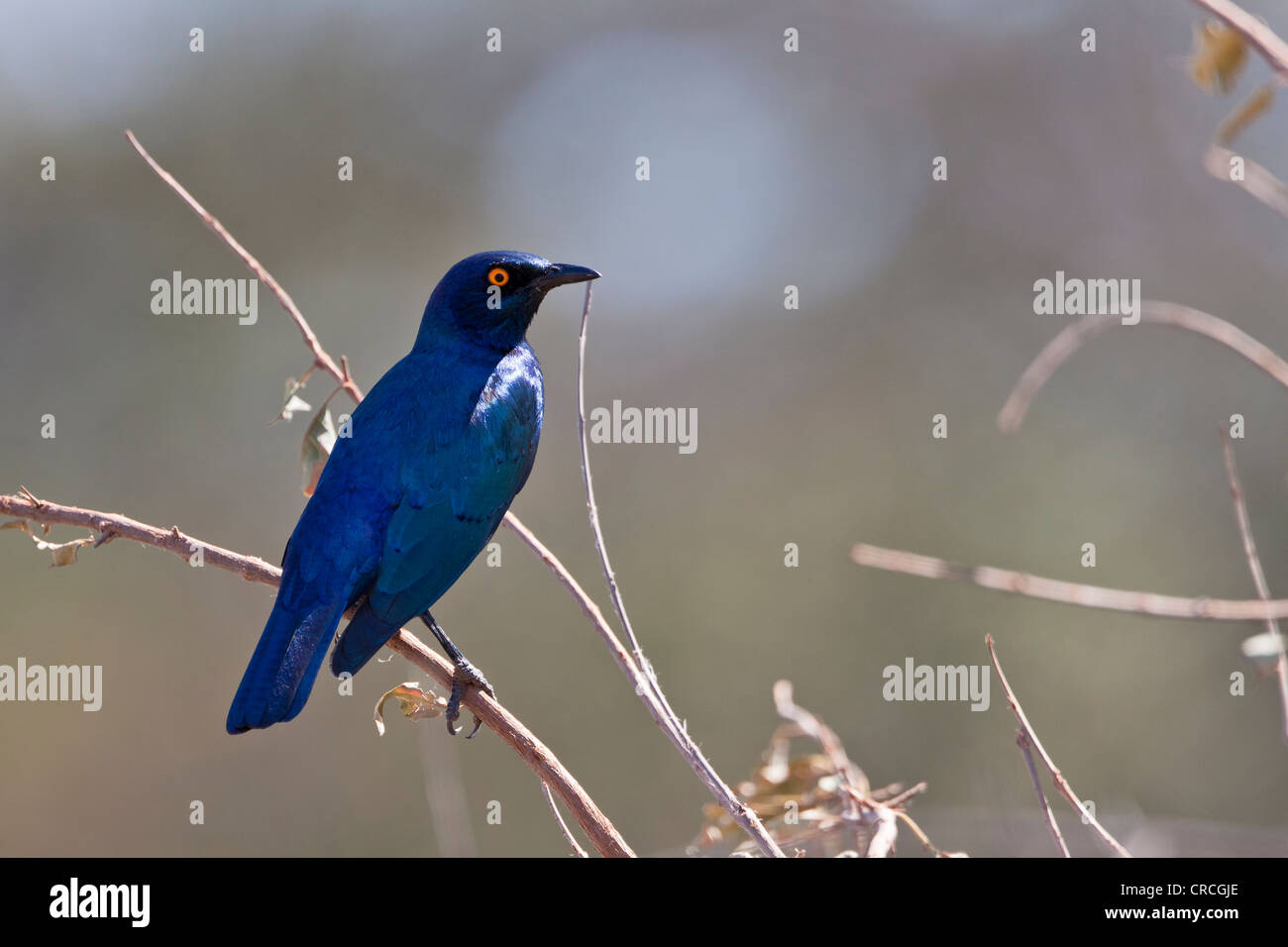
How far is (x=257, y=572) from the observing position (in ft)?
12.2

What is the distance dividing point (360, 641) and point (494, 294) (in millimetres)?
1548

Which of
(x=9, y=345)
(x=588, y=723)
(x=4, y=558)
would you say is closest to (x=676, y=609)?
(x=588, y=723)

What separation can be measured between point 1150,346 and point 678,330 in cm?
569

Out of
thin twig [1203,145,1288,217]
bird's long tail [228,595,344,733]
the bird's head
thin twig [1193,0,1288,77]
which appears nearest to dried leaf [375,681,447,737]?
bird's long tail [228,595,344,733]

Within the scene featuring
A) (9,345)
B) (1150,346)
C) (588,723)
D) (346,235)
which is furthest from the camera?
(346,235)

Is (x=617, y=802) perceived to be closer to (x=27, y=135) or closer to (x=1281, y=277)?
(x=1281, y=277)

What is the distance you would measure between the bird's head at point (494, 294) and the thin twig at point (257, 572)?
129 centimetres

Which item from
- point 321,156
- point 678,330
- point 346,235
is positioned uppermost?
point 321,156

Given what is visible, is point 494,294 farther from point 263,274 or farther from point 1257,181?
point 1257,181

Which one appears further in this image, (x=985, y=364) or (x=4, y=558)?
(x=985, y=364)

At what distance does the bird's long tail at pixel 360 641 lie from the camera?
365cm

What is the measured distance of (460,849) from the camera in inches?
146

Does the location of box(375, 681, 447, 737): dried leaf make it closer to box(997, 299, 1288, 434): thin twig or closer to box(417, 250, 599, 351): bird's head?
box(997, 299, 1288, 434): thin twig

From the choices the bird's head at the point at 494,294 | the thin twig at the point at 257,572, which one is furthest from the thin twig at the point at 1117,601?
the bird's head at the point at 494,294
